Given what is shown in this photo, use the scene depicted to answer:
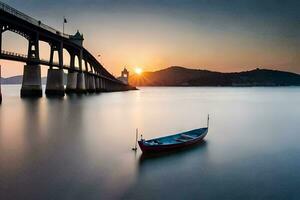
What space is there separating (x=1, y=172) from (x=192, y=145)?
15.4m

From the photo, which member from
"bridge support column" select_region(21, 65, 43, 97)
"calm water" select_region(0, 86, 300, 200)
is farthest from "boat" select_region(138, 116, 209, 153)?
"bridge support column" select_region(21, 65, 43, 97)

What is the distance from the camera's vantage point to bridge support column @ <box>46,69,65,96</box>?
306 ft

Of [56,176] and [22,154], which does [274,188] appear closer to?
[56,176]

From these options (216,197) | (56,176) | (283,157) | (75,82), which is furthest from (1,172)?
(75,82)

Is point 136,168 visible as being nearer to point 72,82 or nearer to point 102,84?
point 72,82

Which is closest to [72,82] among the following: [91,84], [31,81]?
[91,84]

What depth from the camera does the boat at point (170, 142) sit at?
23016mm

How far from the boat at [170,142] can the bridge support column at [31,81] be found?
192 ft

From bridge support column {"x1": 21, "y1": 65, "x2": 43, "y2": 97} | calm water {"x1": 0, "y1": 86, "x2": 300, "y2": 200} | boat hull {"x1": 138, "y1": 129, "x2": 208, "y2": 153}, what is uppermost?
bridge support column {"x1": 21, "y1": 65, "x2": 43, "y2": 97}

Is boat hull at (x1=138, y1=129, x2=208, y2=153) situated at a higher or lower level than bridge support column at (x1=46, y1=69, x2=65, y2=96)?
lower

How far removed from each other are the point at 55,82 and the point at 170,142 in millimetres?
77337

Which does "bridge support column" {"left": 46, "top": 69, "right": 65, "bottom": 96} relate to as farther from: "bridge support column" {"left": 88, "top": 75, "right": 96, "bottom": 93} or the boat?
the boat

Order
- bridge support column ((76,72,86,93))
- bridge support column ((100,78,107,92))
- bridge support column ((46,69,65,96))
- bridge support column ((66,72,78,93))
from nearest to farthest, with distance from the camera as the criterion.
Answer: bridge support column ((46,69,65,96))
bridge support column ((66,72,78,93))
bridge support column ((76,72,86,93))
bridge support column ((100,78,107,92))

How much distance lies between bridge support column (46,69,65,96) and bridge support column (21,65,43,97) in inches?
394
